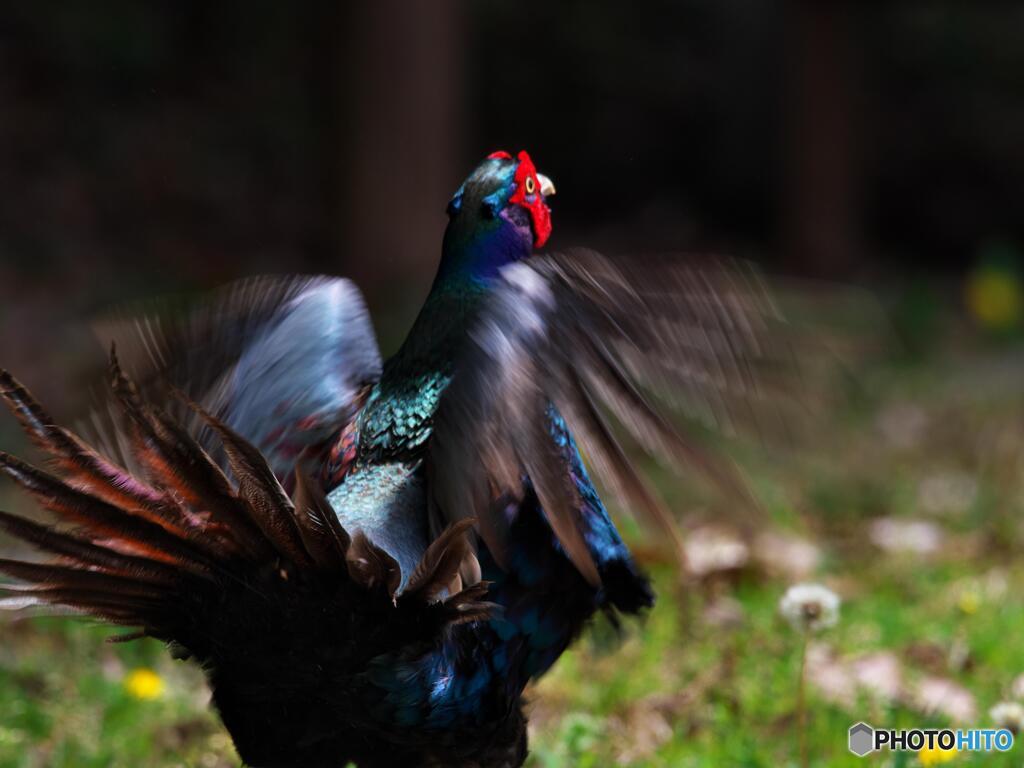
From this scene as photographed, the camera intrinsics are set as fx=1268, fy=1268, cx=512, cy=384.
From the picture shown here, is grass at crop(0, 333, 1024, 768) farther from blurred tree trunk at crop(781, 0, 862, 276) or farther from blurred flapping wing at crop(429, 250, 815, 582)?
blurred tree trunk at crop(781, 0, 862, 276)

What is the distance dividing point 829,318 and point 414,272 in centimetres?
400

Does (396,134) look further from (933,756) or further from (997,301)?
(933,756)

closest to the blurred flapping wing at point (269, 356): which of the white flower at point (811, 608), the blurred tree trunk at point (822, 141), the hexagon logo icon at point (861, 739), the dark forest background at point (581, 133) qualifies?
the white flower at point (811, 608)

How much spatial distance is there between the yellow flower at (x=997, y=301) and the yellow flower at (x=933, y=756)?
500cm

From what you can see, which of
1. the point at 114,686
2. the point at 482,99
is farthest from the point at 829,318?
the point at 482,99

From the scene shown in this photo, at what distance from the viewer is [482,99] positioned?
31.9 feet

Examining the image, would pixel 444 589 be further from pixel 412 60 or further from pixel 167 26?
pixel 167 26

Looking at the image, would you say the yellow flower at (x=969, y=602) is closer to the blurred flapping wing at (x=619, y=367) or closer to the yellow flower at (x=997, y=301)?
the blurred flapping wing at (x=619, y=367)

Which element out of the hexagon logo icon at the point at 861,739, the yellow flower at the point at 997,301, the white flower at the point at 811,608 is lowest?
the yellow flower at the point at 997,301

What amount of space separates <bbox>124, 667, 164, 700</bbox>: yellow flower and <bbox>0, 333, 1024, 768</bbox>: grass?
0.02 m

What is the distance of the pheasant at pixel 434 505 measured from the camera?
68.7 inches

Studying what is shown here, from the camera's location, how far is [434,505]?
2029mm

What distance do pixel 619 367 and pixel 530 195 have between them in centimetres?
66

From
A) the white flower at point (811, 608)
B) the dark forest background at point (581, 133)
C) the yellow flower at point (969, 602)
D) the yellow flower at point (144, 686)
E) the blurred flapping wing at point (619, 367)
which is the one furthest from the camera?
the dark forest background at point (581, 133)
